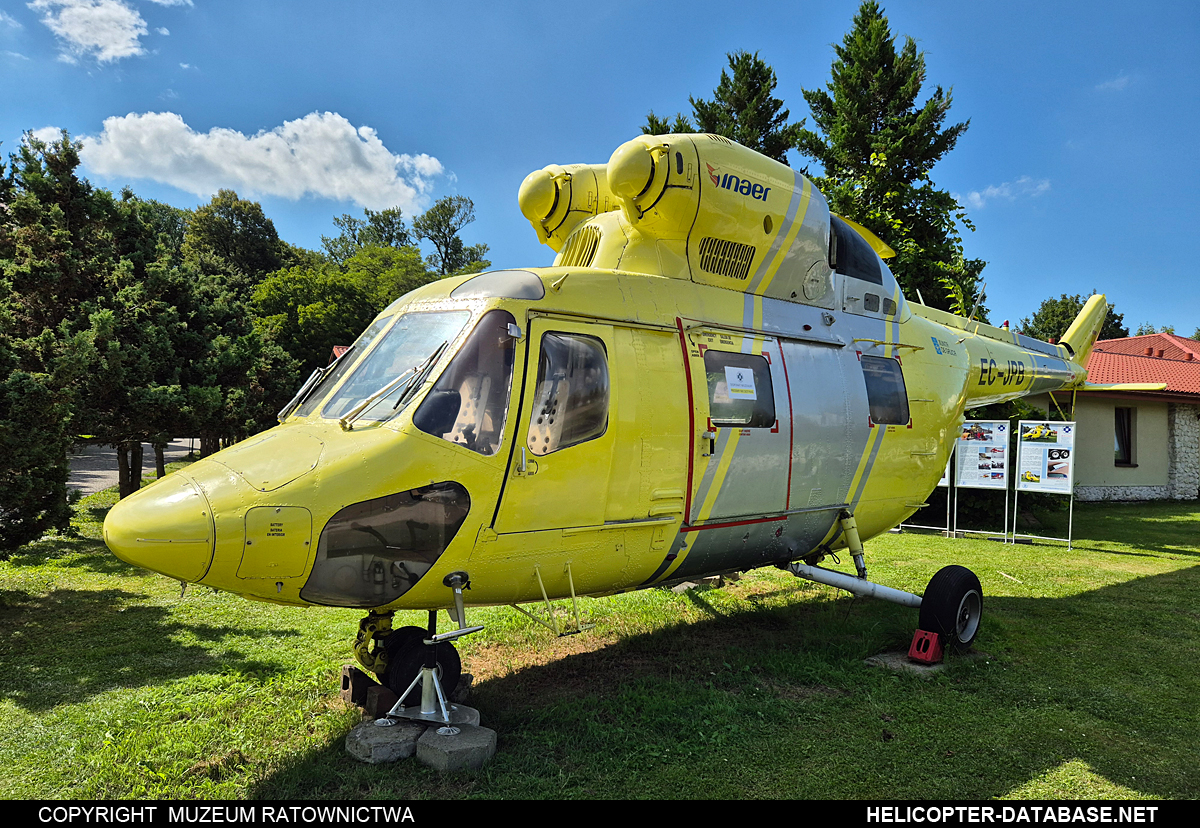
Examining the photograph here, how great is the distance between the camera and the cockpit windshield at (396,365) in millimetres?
4051

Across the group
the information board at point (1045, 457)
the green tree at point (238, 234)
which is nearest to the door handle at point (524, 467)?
the information board at point (1045, 457)

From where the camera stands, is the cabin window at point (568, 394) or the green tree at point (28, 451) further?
the green tree at point (28, 451)

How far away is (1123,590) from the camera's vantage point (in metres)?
9.19

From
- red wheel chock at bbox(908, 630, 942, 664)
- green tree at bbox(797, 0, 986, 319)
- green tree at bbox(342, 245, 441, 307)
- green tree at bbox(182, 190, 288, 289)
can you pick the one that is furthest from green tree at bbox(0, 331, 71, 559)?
green tree at bbox(182, 190, 288, 289)

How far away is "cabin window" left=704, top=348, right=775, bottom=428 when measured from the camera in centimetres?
513

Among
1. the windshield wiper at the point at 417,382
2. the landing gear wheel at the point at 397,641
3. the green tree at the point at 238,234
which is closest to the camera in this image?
the windshield wiper at the point at 417,382

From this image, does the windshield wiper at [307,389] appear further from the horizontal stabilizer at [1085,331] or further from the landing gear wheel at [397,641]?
the horizontal stabilizer at [1085,331]

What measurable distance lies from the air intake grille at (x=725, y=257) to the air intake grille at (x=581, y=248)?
2.74 ft

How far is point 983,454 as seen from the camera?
13086mm

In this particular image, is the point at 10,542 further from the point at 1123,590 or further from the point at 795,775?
the point at 1123,590

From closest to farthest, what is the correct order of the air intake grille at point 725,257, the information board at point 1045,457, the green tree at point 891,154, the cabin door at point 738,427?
1. the cabin door at point 738,427
2. the air intake grille at point 725,257
3. the information board at point 1045,457
4. the green tree at point 891,154

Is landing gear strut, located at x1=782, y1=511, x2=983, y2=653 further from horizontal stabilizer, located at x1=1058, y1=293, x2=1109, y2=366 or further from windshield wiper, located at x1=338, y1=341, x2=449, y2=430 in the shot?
horizontal stabilizer, located at x1=1058, y1=293, x2=1109, y2=366

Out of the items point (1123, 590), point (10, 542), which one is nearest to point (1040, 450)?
point (1123, 590)

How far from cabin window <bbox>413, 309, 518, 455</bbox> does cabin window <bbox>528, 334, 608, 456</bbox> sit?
22cm
